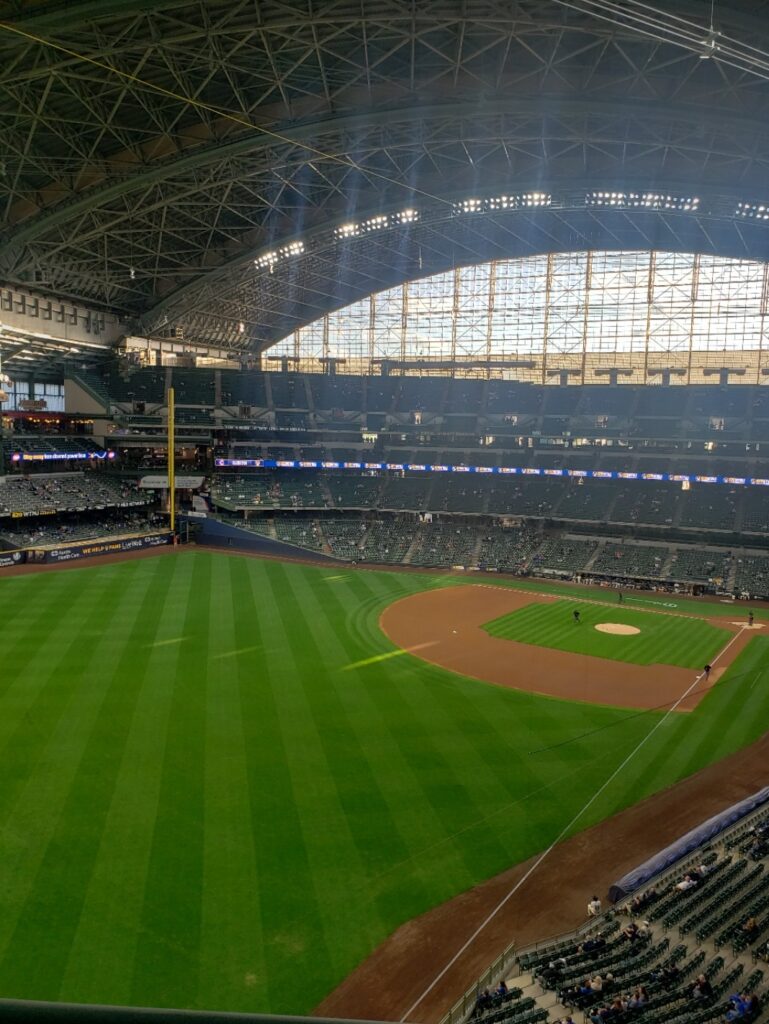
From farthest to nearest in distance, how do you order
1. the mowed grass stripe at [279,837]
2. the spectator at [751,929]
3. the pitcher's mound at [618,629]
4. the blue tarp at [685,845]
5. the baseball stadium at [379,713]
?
the pitcher's mound at [618,629]
the blue tarp at [685,845]
the mowed grass stripe at [279,837]
the baseball stadium at [379,713]
the spectator at [751,929]

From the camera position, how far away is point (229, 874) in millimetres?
17562

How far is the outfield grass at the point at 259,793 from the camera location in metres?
15.2

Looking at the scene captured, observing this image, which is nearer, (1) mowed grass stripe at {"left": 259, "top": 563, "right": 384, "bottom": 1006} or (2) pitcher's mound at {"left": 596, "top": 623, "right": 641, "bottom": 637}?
(1) mowed grass stripe at {"left": 259, "top": 563, "right": 384, "bottom": 1006}

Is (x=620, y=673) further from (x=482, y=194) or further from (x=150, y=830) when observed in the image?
(x=482, y=194)

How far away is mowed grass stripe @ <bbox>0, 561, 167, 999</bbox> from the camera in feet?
48.7

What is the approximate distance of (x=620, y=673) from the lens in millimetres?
33875

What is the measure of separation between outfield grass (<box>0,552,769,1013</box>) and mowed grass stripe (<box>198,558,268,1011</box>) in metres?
0.05

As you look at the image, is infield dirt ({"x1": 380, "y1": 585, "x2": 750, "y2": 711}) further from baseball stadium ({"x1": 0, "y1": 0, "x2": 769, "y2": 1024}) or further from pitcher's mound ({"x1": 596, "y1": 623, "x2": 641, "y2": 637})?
pitcher's mound ({"x1": 596, "y1": 623, "x2": 641, "y2": 637})

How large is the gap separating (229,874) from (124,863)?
8.65ft

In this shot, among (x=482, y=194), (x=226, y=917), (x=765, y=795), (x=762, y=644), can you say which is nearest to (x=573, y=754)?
(x=765, y=795)

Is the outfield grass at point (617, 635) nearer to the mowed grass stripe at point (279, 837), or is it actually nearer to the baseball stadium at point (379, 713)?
the baseball stadium at point (379, 713)

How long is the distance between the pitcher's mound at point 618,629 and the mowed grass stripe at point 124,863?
24.2 m

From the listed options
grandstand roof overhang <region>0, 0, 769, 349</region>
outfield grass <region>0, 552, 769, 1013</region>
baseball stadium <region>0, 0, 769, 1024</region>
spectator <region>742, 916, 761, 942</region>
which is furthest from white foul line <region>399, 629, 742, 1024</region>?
grandstand roof overhang <region>0, 0, 769, 349</region>

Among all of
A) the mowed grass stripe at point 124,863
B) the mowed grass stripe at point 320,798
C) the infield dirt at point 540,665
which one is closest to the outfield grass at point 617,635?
the infield dirt at point 540,665
